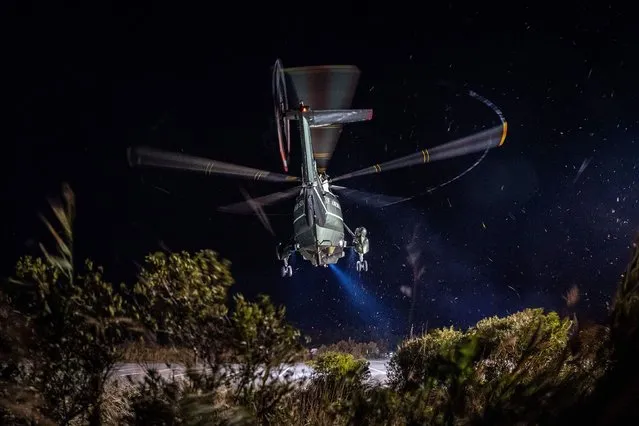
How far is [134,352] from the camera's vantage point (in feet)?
13.1

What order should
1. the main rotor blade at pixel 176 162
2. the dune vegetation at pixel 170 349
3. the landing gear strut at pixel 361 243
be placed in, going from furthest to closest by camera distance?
1. the landing gear strut at pixel 361 243
2. the main rotor blade at pixel 176 162
3. the dune vegetation at pixel 170 349

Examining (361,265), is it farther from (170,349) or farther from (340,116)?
(170,349)

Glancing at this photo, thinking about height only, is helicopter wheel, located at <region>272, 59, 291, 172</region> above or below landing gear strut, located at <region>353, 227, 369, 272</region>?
above

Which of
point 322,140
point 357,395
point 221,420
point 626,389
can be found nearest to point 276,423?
point 221,420

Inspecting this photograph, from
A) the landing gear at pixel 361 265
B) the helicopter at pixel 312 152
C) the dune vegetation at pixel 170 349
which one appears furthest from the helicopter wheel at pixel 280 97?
the dune vegetation at pixel 170 349

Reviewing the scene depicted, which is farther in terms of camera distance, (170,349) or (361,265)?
(361,265)

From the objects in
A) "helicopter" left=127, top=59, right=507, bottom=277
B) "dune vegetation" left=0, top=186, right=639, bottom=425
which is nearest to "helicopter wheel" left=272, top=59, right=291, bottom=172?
"helicopter" left=127, top=59, right=507, bottom=277

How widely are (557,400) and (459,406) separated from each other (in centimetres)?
58

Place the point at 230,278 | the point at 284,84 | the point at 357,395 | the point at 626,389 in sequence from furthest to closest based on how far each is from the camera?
the point at 284,84
the point at 230,278
the point at 357,395
the point at 626,389

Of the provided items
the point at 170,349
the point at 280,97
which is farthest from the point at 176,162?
the point at 170,349

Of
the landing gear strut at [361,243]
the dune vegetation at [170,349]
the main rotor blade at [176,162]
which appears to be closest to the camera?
the dune vegetation at [170,349]

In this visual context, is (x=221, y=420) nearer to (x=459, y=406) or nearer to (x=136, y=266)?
(x=136, y=266)

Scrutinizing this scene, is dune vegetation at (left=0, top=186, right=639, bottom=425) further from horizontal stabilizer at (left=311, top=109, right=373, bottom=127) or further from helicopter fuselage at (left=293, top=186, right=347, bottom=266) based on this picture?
horizontal stabilizer at (left=311, top=109, right=373, bottom=127)

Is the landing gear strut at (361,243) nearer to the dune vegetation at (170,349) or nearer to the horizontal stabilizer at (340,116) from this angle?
the horizontal stabilizer at (340,116)
